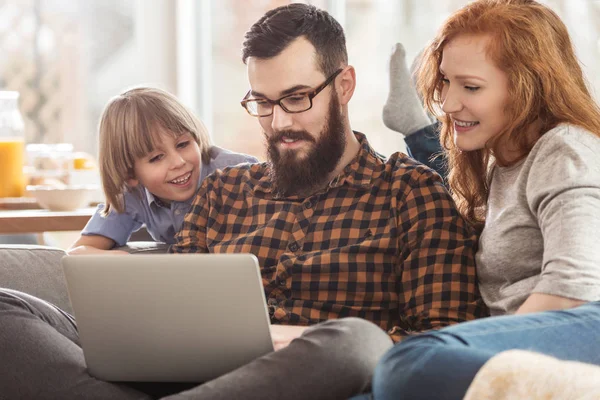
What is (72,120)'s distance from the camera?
157 inches

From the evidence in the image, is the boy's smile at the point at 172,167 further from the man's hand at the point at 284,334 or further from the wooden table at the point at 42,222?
the man's hand at the point at 284,334

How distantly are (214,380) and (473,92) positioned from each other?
70 cm

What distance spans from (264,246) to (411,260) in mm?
323

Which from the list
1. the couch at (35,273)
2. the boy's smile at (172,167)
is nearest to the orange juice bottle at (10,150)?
the boy's smile at (172,167)

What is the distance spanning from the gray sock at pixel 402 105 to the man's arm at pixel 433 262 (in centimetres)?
35

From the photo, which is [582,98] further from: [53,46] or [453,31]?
[53,46]

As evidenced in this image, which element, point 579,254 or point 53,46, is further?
point 53,46

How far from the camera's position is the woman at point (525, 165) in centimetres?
127

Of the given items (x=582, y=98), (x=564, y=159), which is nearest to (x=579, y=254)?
(x=564, y=159)

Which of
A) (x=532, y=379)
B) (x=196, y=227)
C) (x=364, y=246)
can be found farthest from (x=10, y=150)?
(x=532, y=379)

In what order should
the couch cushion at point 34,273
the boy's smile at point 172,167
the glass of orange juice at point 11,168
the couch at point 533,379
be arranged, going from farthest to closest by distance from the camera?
the glass of orange juice at point 11,168 → the boy's smile at point 172,167 → the couch cushion at point 34,273 → the couch at point 533,379

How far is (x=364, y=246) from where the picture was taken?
168 cm

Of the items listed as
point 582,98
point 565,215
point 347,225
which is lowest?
point 347,225

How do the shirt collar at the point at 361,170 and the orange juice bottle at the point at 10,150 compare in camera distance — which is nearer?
the shirt collar at the point at 361,170
